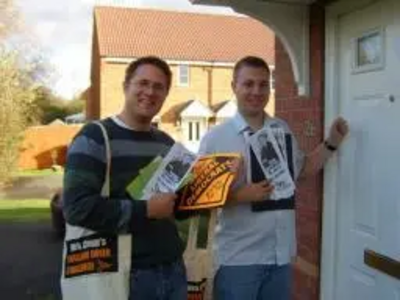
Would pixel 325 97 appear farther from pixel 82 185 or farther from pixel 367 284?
pixel 82 185

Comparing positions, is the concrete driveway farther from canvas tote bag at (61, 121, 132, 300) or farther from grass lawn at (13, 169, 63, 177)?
grass lawn at (13, 169, 63, 177)

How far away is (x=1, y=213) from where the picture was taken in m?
16.7

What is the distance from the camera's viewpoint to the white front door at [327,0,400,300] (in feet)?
11.4

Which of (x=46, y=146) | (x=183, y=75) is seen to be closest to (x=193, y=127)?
(x=183, y=75)

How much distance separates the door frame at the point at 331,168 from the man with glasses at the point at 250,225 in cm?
95

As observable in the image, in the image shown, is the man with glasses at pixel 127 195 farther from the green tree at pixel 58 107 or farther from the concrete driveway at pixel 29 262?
the green tree at pixel 58 107

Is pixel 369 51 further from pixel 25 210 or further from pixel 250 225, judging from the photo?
pixel 25 210

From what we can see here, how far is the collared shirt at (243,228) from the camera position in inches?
124

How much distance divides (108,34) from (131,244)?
1299 inches

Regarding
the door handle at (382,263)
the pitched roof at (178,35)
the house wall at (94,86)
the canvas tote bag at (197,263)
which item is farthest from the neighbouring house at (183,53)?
the canvas tote bag at (197,263)

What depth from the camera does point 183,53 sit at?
113ft

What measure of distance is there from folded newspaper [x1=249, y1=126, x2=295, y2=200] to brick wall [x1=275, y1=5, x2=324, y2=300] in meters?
1.11

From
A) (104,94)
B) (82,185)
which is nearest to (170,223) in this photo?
(82,185)

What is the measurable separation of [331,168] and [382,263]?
0.75 meters
